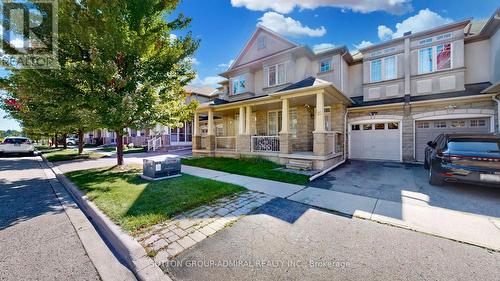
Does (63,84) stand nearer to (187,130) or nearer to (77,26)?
(77,26)

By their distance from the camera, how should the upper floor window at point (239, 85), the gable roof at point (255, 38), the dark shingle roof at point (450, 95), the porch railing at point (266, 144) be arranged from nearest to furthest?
1. the dark shingle roof at point (450, 95)
2. the porch railing at point (266, 144)
3. the gable roof at point (255, 38)
4. the upper floor window at point (239, 85)

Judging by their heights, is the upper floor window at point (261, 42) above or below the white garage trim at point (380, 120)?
above

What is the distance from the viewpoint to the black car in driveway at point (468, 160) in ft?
16.8

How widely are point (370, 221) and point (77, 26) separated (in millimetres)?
10098

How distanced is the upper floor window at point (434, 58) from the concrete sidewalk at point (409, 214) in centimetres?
922

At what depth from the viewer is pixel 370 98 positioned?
40.2 feet

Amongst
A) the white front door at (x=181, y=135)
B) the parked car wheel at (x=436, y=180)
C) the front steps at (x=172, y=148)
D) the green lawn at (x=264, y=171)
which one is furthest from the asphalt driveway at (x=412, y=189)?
the white front door at (x=181, y=135)

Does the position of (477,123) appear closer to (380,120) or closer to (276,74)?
(380,120)

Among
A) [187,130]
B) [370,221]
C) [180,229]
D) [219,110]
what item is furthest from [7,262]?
[187,130]

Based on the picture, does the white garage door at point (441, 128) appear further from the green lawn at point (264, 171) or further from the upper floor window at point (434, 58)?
the green lawn at point (264, 171)

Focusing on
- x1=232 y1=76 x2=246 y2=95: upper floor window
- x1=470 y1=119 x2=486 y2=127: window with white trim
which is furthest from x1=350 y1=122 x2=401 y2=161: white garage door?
x1=232 y1=76 x2=246 y2=95: upper floor window

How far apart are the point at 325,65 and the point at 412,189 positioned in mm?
9195

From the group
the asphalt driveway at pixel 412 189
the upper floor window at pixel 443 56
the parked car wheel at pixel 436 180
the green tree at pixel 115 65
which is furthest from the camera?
the upper floor window at pixel 443 56

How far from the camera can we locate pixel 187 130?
23.4m
